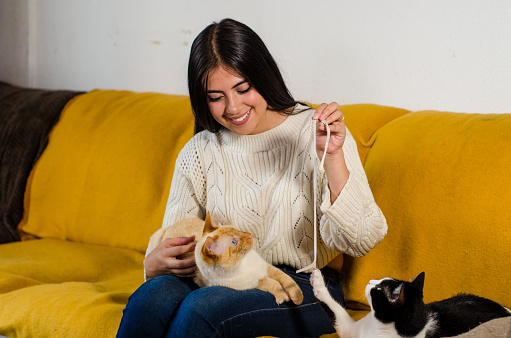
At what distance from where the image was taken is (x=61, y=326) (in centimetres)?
140

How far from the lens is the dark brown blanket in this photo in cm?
225

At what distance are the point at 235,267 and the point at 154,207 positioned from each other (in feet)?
2.72

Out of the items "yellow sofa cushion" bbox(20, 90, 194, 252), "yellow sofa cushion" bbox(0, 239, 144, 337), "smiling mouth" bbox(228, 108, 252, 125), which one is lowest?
"yellow sofa cushion" bbox(0, 239, 144, 337)

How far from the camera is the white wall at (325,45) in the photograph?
165cm

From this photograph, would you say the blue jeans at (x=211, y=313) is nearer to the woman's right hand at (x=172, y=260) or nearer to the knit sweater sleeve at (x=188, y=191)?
the woman's right hand at (x=172, y=260)

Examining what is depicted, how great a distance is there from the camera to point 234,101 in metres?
1.30

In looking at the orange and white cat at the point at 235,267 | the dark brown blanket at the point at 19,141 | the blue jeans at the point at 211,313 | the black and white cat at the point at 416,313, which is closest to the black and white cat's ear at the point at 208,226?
the orange and white cat at the point at 235,267

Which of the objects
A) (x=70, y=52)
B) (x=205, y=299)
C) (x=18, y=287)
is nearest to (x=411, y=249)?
(x=205, y=299)

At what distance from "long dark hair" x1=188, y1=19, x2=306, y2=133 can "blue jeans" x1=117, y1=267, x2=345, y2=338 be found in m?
0.47

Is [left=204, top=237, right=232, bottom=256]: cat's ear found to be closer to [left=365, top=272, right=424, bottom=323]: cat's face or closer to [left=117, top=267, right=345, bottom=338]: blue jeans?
[left=117, top=267, right=345, bottom=338]: blue jeans

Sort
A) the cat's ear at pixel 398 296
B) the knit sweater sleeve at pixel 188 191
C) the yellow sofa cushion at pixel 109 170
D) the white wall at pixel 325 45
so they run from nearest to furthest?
the cat's ear at pixel 398 296, the knit sweater sleeve at pixel 188 191, the white wall at pixel 325 45, the yellow sofa cushion at pixel 109 170

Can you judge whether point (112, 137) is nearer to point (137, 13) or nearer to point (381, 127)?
point (137, 13)

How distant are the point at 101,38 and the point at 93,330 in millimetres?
1763

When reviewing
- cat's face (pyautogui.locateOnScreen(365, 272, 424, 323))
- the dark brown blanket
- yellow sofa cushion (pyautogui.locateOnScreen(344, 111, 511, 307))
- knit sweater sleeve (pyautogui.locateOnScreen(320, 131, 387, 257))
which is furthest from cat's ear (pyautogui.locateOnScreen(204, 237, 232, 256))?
the dark brown blanket
